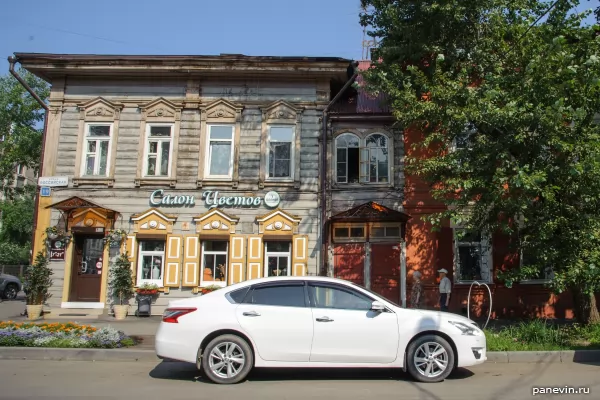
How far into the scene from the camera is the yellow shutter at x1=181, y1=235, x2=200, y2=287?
1472cm

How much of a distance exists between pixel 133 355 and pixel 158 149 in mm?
8422

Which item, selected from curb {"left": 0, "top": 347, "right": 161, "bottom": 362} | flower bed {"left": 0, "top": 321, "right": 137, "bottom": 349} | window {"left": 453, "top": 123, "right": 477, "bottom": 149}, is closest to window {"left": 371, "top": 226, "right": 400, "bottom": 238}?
window {"left": 453, "top": 123, "right": 477, "bottom": 149}

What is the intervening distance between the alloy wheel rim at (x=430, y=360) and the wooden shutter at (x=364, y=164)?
8.88 meters

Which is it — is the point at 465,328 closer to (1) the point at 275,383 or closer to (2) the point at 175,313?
(1) the point at 275,383

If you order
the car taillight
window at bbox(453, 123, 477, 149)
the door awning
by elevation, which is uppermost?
window at bbox(453, 123, 477, 149)

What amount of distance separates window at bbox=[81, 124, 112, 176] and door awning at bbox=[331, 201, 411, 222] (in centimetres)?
780

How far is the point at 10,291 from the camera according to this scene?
23.8 metres

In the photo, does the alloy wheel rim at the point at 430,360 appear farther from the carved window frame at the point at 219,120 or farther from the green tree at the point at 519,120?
the carved window frame at the point at 219,120

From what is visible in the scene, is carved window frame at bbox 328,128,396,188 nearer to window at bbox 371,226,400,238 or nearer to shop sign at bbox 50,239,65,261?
window at bbox 371,226,400,238

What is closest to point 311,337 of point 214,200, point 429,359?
point 429,359

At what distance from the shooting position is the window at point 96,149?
611 inches

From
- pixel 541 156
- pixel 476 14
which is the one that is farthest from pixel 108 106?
pixel 541 156

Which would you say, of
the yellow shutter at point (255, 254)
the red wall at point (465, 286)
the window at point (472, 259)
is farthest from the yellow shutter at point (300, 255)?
the window at point (472, 259)

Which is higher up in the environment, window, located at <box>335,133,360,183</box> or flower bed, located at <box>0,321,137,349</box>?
window, located at <box>335,133,360,183</box>
